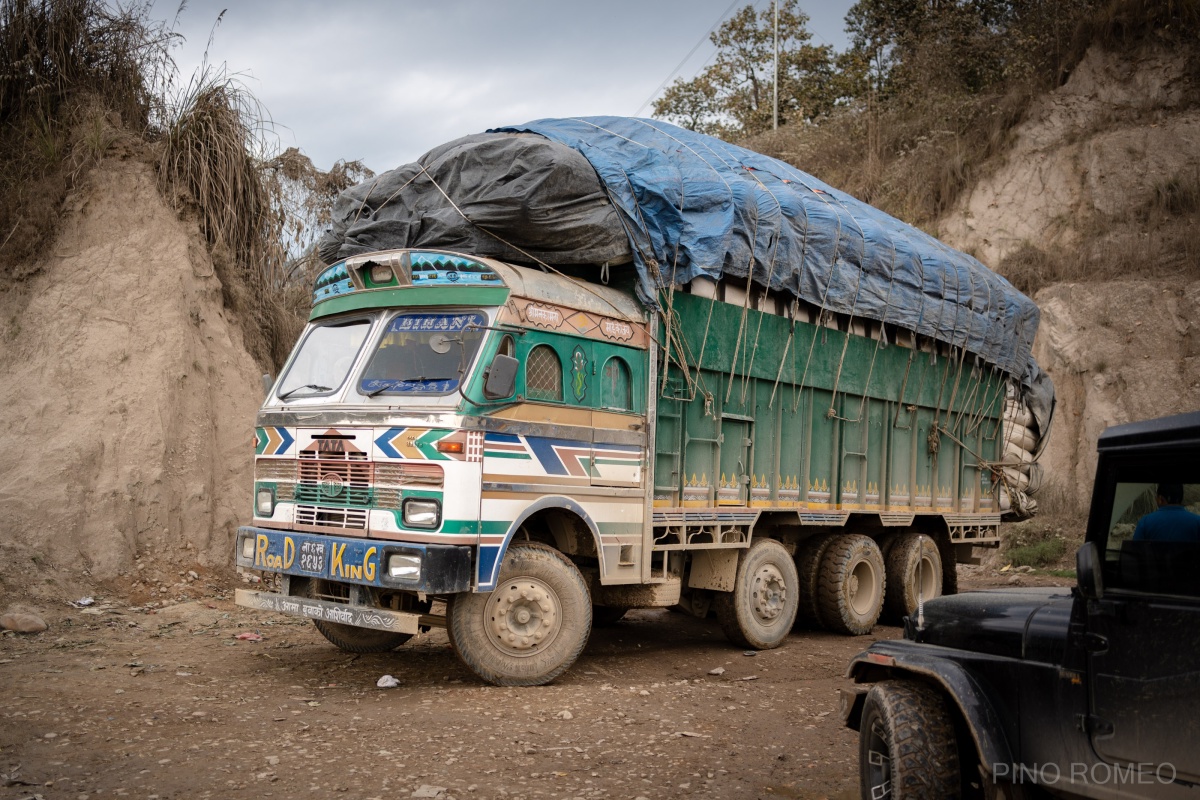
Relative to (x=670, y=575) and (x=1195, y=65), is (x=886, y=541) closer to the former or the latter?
(x=670, y=575)

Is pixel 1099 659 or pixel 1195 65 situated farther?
pixel 1195 65

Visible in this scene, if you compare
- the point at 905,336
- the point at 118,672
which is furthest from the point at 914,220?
the point at 118,672

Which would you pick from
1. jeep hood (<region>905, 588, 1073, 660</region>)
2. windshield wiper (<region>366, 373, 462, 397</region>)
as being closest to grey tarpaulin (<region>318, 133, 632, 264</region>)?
windshield wiper (<region>366, 373, 462, 397</region>)

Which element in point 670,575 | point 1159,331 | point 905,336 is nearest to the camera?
point 670,575

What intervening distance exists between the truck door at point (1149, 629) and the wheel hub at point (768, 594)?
587cm

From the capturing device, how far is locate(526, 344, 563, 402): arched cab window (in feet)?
23.9

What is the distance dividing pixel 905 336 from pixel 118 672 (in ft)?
28.2

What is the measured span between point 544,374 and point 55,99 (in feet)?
26.9

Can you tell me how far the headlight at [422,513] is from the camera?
6.64 meters

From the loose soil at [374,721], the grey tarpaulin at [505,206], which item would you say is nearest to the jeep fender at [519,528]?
the loose soil at [374,721]

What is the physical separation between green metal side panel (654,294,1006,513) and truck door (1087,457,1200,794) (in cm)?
495

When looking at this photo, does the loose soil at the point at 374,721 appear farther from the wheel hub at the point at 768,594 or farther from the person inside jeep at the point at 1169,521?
the person inside jeep at the point at 1169,521

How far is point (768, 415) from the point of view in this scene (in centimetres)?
965
